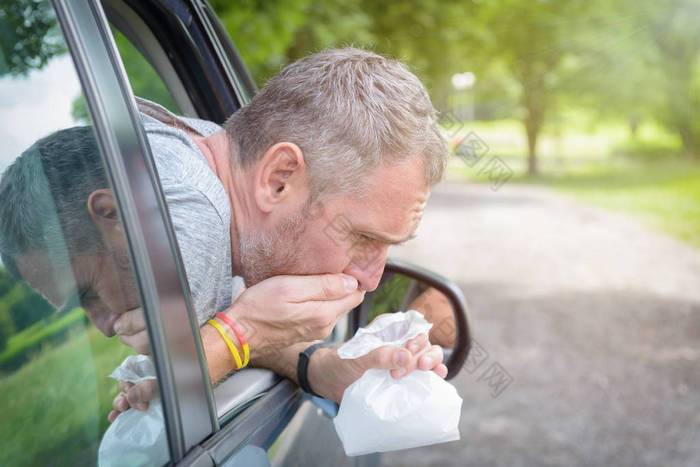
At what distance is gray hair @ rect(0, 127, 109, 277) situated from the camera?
37.0 inches

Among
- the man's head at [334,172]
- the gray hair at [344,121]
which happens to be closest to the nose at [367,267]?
the man's head at [334,172]

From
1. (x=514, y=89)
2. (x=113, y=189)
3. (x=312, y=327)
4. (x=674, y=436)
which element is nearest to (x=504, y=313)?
(x=674, y=436)

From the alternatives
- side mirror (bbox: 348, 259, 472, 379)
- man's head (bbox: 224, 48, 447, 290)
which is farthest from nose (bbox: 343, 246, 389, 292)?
side mirror (bbox: 348, 259, 472, 379)

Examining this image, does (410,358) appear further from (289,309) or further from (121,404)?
(121,404)

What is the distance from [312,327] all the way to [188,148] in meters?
0.51

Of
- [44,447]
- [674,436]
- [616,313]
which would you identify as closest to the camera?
[44,447]

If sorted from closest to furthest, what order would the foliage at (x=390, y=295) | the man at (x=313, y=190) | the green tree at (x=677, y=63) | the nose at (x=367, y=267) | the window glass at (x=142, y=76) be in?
the man at (x=313, y=190) → the nose at (x=367, y=267) → the window glass at (x=142, y=76) → the foliage at (x=390, y=295) → the green tree at (x=677, y=63)

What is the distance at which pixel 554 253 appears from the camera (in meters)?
9.90

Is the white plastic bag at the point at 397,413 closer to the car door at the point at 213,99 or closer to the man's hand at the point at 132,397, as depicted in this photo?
the car door at the point at 213,99

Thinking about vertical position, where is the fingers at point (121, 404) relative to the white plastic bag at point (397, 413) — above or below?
above

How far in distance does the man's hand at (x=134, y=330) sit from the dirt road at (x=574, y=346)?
159 cm

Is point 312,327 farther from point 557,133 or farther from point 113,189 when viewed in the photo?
point 557,133

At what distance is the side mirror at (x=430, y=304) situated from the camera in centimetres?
194

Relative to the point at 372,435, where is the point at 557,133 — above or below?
below
